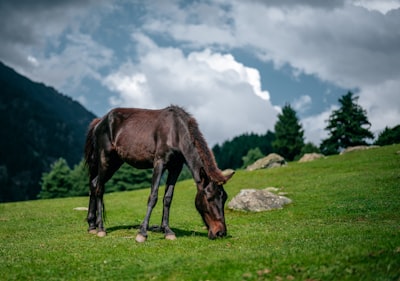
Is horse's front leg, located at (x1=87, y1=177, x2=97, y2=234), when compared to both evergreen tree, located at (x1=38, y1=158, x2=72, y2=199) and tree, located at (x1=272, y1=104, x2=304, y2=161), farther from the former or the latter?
tree, located at (x1=272, y1=104, x2=304, y2=161)

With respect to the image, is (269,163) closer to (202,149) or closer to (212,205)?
(202,149)

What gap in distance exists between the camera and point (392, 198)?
23125mm

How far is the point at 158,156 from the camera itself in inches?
532

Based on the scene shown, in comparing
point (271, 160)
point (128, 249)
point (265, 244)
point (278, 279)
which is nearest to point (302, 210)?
point (265, 244)

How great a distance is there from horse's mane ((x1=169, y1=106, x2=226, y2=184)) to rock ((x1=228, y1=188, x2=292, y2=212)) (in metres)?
12.4

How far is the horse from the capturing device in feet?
41.0

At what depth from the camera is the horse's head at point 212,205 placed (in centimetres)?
1227

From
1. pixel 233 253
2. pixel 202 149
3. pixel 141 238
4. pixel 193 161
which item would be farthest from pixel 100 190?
pixel 233 253

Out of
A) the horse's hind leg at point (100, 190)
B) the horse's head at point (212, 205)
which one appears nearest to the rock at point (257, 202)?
the horse's hind leg at point (100, 190)

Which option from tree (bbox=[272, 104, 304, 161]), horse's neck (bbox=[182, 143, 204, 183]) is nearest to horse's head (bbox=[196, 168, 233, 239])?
horse's neck (bbox=[182, 143, 204, 183])

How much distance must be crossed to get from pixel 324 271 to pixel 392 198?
17.8 m

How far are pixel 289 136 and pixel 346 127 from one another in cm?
1770

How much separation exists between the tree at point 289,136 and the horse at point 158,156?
83.6 m

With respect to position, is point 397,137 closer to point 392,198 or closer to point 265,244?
point 392,198
